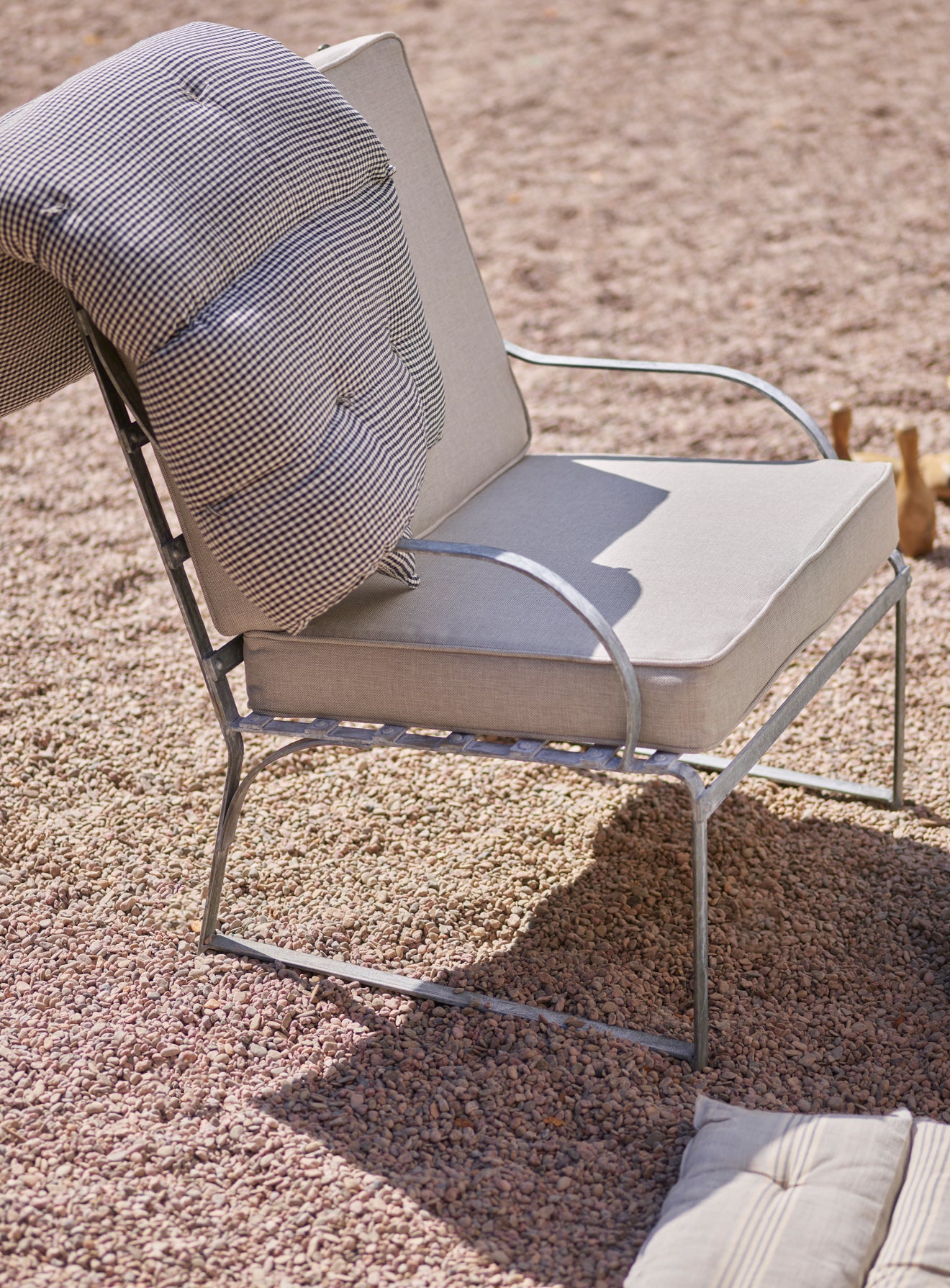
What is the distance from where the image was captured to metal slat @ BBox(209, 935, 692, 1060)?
1.91 metres

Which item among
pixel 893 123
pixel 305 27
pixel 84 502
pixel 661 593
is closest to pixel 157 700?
pixel 84 502

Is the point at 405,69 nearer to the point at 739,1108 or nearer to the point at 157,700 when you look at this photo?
the point at 157,700

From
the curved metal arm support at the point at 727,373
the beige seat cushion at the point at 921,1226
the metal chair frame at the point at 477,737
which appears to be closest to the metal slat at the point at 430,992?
the metal chair frame at the point at 477,737

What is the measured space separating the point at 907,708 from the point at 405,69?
59.1 inches

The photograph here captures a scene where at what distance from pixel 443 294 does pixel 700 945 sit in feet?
4.03

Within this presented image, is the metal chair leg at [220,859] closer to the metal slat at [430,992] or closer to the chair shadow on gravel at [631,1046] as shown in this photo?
the metal slat at [430,992]

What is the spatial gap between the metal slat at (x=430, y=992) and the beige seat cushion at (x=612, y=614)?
15.2 inches

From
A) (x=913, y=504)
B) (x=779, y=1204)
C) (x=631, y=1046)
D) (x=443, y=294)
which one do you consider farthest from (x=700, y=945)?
(x=913, y=504)

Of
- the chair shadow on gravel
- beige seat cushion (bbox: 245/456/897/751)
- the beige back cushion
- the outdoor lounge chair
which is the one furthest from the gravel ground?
the beige back cushion

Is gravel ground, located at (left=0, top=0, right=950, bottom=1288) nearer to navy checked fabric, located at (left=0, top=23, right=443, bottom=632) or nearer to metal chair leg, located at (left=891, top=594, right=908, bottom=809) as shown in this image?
metal chair leg, located at (left=891, top=594, right=908, bottom=809)

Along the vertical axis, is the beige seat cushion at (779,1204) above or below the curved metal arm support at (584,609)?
below

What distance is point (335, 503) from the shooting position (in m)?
1.75

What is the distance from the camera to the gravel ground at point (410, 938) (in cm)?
167

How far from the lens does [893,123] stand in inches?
218
